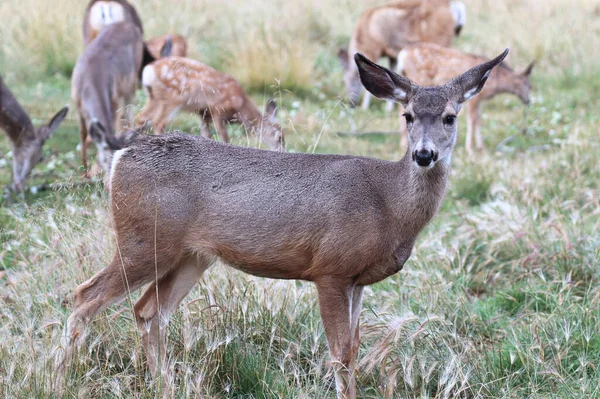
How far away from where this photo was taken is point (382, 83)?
173 inches

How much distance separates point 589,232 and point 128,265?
3296 millimetres

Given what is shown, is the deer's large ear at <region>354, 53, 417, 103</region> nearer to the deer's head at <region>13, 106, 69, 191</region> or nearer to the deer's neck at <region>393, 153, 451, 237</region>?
the deer's neck at <region>393, 153, 451, 237</region>

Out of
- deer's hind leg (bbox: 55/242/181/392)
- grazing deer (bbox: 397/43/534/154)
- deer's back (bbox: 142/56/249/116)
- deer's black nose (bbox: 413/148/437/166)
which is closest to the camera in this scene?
deer's black nose (bbox: 413/148/437/166)

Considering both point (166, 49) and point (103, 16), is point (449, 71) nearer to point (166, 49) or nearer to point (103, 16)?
point (166, 49)

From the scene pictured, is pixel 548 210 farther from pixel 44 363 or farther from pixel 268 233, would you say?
pixel 44 363

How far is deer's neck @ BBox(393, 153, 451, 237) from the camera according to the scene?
163 inches

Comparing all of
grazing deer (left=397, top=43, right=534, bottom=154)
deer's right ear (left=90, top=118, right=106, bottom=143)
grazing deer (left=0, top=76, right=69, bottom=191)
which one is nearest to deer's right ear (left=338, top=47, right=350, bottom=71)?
grazing deer (left=397, top=43, right=534, bottom=154)

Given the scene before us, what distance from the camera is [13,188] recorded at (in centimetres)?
Answer: 760

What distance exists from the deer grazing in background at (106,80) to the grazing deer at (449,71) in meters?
2.82

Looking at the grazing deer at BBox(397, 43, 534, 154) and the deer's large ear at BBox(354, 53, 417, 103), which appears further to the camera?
the grazing deer at BBox(397, 43, 534, 154)

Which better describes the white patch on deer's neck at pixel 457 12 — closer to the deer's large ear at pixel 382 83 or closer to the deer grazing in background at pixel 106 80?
the deer grazing in background at pixel 106 80

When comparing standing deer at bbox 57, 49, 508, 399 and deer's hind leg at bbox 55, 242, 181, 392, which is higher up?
standing deer at bbox 57, 49, 508, 399

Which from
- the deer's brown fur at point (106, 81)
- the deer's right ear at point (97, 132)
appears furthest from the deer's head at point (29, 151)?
the deer's right ear at point (97, 132)

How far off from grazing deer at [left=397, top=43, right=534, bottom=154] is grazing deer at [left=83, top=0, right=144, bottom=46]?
3379 mm
